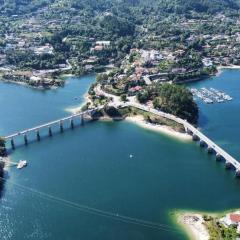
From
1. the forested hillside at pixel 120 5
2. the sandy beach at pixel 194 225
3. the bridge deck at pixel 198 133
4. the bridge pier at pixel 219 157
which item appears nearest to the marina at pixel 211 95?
the bridge deck at pixel 198 133

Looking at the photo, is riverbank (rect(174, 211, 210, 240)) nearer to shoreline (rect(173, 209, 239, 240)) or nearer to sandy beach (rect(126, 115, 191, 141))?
shoreline (rect(173, 209, 239, 240))

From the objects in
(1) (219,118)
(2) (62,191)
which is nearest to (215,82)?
(1) (219,118)

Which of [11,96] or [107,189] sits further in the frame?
[11,96]

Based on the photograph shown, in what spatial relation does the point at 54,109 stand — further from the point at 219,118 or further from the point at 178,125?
the point at 219,118

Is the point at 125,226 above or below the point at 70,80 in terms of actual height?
above

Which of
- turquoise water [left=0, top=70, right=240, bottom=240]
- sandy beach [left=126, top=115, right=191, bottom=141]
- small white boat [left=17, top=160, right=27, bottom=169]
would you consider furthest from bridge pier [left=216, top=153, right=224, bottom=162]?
small white boat [left=17, top=160, right=27, bottom=169]

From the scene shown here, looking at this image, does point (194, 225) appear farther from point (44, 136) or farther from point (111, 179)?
point (44, 136)

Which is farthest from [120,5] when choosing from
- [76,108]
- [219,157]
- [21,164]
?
[21,164]
